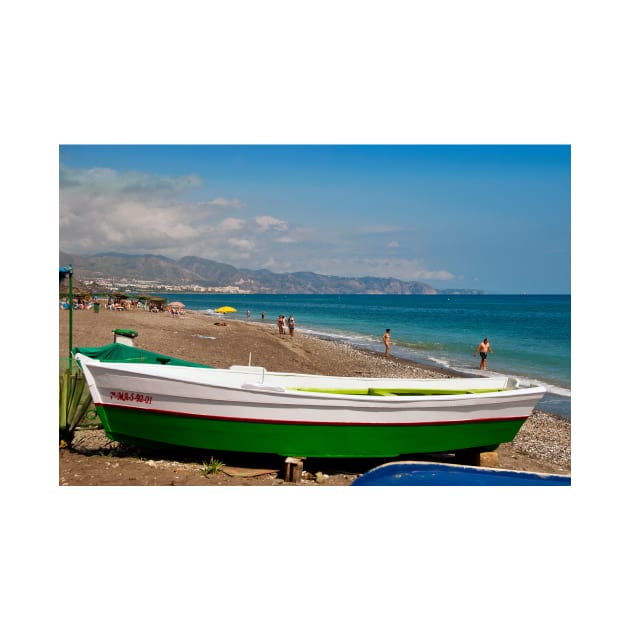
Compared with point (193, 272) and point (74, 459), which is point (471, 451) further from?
point (193, 272)

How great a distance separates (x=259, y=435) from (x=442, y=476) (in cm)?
171

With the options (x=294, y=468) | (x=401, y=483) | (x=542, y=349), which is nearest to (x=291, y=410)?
(x=294, y=468)

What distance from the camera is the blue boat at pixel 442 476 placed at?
4125 mm

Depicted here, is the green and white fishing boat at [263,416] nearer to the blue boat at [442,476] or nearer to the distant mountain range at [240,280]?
the blue boat at [442,476]

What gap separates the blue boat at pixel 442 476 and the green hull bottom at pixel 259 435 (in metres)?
0.73

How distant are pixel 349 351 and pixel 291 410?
1256 centimetres

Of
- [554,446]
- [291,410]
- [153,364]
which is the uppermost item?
[153,364]

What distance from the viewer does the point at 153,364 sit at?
17.9 feet

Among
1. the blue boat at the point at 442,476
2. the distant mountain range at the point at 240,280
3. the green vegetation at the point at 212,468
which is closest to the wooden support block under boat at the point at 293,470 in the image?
the green vegetation at the point at 212,468

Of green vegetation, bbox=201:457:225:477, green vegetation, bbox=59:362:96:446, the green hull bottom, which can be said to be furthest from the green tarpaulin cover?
green vegetation, bbox=201:457:225:477

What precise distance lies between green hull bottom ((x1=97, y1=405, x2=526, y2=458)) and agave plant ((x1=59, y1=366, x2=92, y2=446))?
0.38 meters

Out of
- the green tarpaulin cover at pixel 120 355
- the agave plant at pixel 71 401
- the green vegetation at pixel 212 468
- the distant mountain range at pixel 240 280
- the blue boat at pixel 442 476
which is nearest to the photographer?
the blue boat at pixel 442 476

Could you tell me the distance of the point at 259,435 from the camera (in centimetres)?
488

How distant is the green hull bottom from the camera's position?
4867mm
